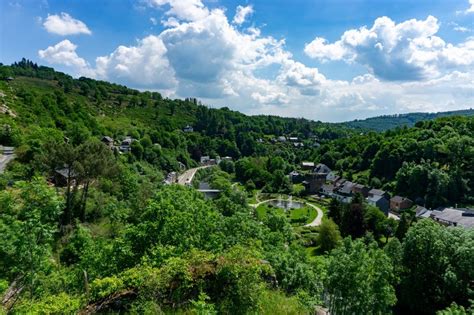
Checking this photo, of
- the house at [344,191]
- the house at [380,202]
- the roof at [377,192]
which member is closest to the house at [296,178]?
the house at [344,191]

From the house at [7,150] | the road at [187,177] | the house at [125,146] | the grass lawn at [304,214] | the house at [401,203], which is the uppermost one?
the house at [7,150]

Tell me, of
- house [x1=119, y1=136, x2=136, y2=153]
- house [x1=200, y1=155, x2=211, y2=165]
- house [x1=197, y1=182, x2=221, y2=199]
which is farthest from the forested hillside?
house [x1=119, y1=136, x2=136, y2=153]

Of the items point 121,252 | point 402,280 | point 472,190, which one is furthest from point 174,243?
point 472,190

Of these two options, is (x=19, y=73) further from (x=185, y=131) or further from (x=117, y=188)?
(x=117, y=188)

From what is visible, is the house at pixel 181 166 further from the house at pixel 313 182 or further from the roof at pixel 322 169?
the roof at pixel 322 169

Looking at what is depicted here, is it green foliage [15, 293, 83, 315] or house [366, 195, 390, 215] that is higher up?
green foliage [15, 293, 83, 315]

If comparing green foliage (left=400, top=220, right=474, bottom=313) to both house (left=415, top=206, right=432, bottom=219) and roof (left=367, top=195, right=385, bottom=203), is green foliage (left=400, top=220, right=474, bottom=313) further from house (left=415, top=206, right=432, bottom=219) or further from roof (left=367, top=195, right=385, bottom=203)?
roof (left=367, top=195, right=385, bottom=203)
